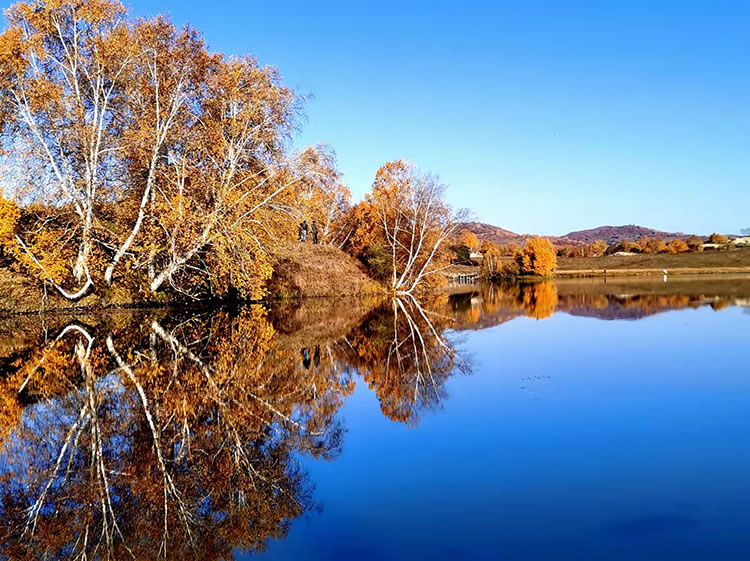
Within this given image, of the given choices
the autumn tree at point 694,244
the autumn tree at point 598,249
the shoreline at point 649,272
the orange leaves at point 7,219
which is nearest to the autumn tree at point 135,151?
the orange leaves at point 7,219

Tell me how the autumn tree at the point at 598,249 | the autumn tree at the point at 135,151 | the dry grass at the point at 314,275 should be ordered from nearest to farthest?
the autumn tree at the point at 135,151 < the dry grass at the point at 314,275 < the autumn tree at the point at 598,249

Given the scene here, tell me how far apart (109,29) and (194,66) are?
130 inches

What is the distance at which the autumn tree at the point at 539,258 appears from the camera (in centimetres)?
7031

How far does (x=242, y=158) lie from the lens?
2372 centimetres

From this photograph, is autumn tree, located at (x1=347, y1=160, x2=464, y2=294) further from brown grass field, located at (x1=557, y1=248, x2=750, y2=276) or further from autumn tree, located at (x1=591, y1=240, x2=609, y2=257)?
autumn tree, located at (x1=591, y1=240, x2=609, y2=257)

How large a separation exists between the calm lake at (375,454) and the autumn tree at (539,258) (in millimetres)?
59365

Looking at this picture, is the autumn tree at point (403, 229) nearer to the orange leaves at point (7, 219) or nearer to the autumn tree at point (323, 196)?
the autumn tree at point (323, 196)

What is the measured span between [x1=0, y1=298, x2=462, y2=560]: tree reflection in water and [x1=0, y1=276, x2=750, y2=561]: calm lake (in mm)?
26

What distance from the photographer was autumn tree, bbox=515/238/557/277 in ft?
231

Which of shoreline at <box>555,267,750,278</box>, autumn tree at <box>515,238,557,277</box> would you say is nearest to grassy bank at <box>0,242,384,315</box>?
autumn tree at <box>515,238,557,277</box>

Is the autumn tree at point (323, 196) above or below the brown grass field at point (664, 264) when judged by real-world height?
above

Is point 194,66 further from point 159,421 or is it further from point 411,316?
point 159,421

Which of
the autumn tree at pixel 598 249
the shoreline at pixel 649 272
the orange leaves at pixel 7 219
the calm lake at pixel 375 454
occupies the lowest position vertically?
→ the calm lake at pixel 375 454

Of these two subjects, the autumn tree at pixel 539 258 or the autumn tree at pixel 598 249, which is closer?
the autumn tree at pixel 539 258
